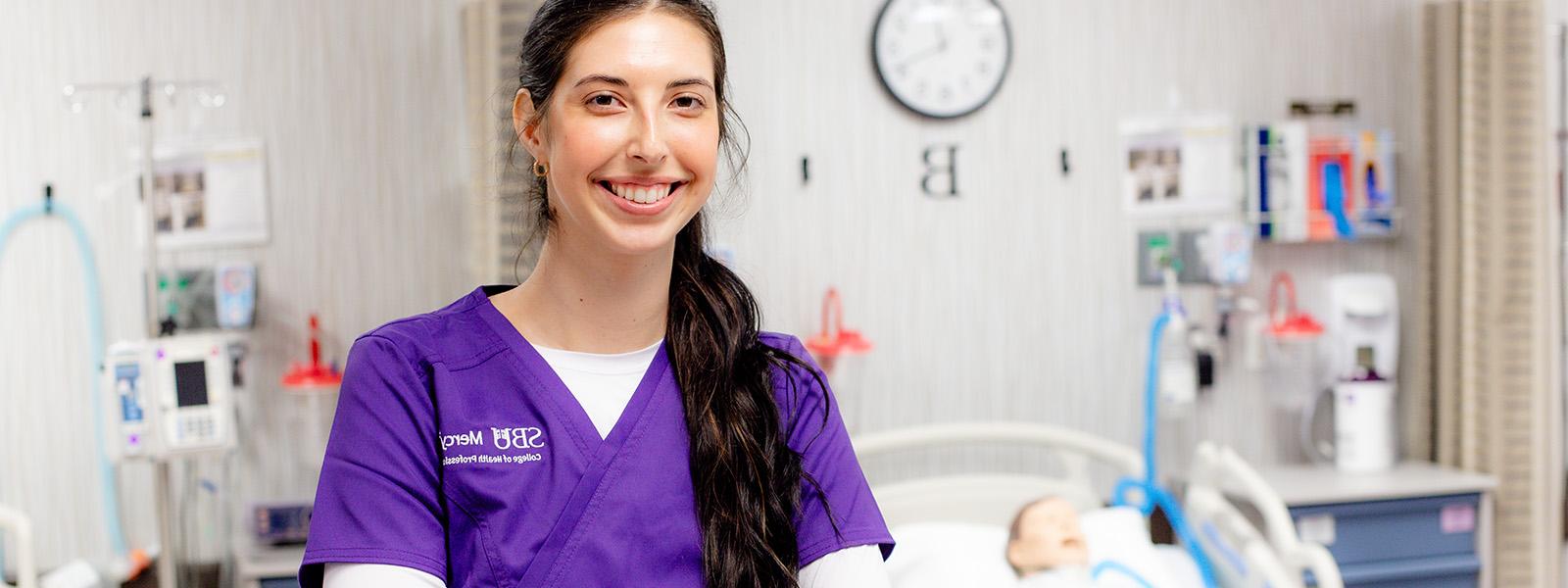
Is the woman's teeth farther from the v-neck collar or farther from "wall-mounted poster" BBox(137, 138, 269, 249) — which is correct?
"wall-mounted poster" BBox(137, 138, 269, 249)

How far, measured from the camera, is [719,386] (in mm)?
1078

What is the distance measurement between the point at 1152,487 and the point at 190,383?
1958 mm

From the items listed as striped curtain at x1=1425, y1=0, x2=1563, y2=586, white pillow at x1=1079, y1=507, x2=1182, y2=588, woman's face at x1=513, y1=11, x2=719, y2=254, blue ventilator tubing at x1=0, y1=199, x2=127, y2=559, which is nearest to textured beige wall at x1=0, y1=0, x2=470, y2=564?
blue ventilator tubing at x1=0, y1=199, x2=127, y2=559

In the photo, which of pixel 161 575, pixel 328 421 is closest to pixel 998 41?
pixel 328 421

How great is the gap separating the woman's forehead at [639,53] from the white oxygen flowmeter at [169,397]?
1.62 m

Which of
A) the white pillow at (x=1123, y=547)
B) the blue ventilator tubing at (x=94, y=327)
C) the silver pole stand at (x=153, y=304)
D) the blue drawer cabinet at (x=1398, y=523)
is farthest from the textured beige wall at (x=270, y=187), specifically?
the blue drawer cabinet at (x=1398, y=523)

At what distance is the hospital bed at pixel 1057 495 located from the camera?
2363 mm

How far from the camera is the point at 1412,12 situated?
314 cm

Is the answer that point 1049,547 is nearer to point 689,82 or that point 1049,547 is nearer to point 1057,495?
point 1057,495

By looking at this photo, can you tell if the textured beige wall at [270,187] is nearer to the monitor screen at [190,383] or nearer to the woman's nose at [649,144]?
the monitor screen at [190,383]

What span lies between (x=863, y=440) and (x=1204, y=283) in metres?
0.97

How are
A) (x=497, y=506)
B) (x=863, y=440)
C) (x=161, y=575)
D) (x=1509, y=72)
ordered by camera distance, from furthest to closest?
(x=1509, y=72)
(x=863, y=440)
(x=161, y=575)
(x=497, y=506)

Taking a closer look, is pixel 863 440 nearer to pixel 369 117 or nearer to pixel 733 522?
pixel 369 117

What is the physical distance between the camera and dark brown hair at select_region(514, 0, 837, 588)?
1.01 meters
